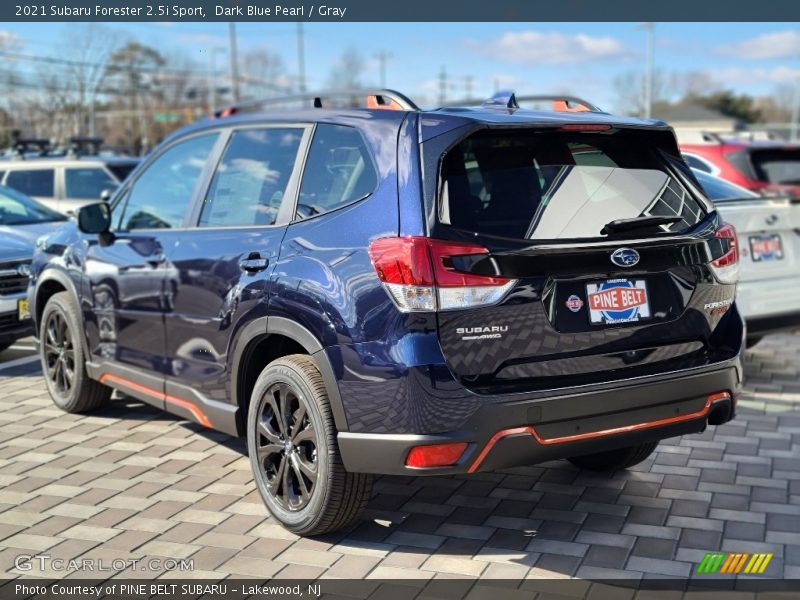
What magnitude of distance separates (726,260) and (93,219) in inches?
143

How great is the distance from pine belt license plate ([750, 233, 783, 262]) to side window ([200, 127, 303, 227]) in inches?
155

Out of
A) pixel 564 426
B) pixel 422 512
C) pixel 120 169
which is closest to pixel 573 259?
pixel 564 426

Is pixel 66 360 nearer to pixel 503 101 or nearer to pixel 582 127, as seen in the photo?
pixel 503 101

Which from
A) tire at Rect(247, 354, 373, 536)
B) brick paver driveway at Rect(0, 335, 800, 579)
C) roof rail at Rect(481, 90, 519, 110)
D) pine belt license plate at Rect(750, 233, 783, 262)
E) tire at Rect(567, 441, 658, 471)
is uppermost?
roof rail at Rect(481, 90, 519, 110)

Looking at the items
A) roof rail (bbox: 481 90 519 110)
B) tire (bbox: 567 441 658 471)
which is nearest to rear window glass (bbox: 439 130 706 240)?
roof rail (bbox: 481 90 519 110)

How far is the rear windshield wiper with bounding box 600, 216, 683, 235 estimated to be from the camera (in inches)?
151

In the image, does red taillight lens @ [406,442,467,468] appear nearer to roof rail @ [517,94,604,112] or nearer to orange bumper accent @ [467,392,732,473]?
orange bumper accent @ [467,392,732,473]

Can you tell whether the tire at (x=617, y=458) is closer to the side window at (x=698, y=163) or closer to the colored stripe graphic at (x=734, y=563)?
the colored stripe graphic at (x=734, y=563)

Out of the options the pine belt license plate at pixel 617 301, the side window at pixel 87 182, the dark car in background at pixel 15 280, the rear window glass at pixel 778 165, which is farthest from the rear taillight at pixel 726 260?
the side window at pixel 87 182

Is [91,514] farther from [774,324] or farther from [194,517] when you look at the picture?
[774,324]

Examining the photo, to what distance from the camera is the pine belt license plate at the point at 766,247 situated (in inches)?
272

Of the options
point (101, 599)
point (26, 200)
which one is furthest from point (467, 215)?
point (26, 200)

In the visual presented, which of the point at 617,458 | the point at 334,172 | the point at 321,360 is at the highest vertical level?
the point at 334,172

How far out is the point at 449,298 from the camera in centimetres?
349
